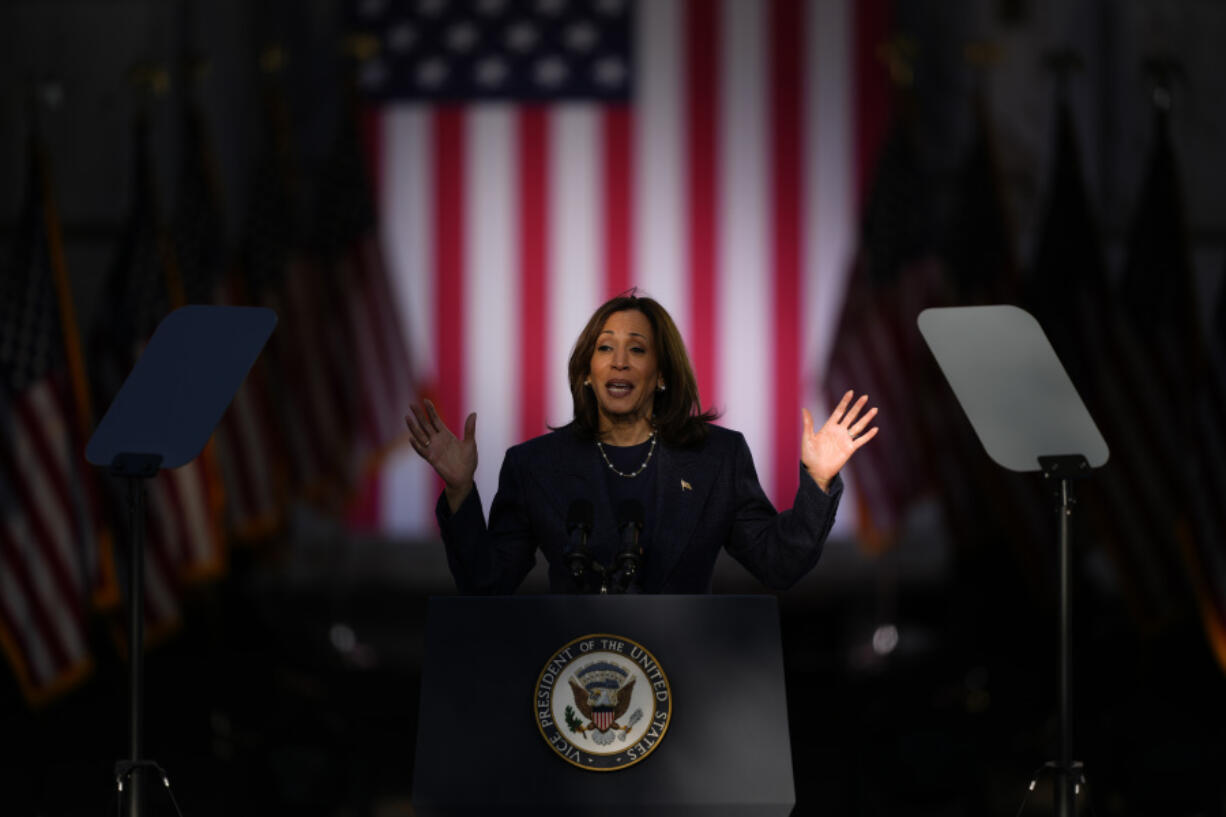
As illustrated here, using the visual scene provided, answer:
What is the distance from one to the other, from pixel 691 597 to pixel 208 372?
1084mm

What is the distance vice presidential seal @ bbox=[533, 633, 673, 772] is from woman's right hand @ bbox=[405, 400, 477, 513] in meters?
0.53

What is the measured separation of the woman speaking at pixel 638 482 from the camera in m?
2.66

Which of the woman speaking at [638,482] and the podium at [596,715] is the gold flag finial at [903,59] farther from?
the podium at [596,715]

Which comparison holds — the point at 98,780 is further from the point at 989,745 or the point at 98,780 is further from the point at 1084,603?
the point at 1084,603

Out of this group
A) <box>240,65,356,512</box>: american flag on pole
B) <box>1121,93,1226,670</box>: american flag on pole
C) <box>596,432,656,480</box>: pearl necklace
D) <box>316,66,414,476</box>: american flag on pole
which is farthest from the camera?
<box>316,66,414,476</box>: american flag on pole

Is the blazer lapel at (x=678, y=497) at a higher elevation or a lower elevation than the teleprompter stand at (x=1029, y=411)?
lower

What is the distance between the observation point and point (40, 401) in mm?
5254

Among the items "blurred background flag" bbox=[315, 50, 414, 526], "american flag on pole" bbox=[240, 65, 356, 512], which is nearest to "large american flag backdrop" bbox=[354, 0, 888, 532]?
"blurred background flag" bbox=[315, 50, 414, 526]

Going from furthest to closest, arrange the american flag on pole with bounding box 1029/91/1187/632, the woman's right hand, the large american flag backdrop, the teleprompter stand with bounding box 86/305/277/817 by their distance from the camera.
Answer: the large american flag backdrop, the american flag on pole with bounding box 1029/91/1187/632, the woman's right hand, the teleprompter stand with bounding box 86/305/277/817

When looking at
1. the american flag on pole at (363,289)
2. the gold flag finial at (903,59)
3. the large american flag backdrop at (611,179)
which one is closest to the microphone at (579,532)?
the american flag on pole at (363,289)

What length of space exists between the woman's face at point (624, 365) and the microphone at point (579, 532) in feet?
1.31

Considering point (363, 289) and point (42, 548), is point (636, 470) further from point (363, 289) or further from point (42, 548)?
point (363, 289)

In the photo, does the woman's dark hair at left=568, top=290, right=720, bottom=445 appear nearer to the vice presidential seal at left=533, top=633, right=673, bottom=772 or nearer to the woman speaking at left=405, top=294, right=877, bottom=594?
the woman speaking at left=405, top=294, right=877, bottom=594

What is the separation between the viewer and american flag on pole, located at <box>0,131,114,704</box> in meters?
5.14
